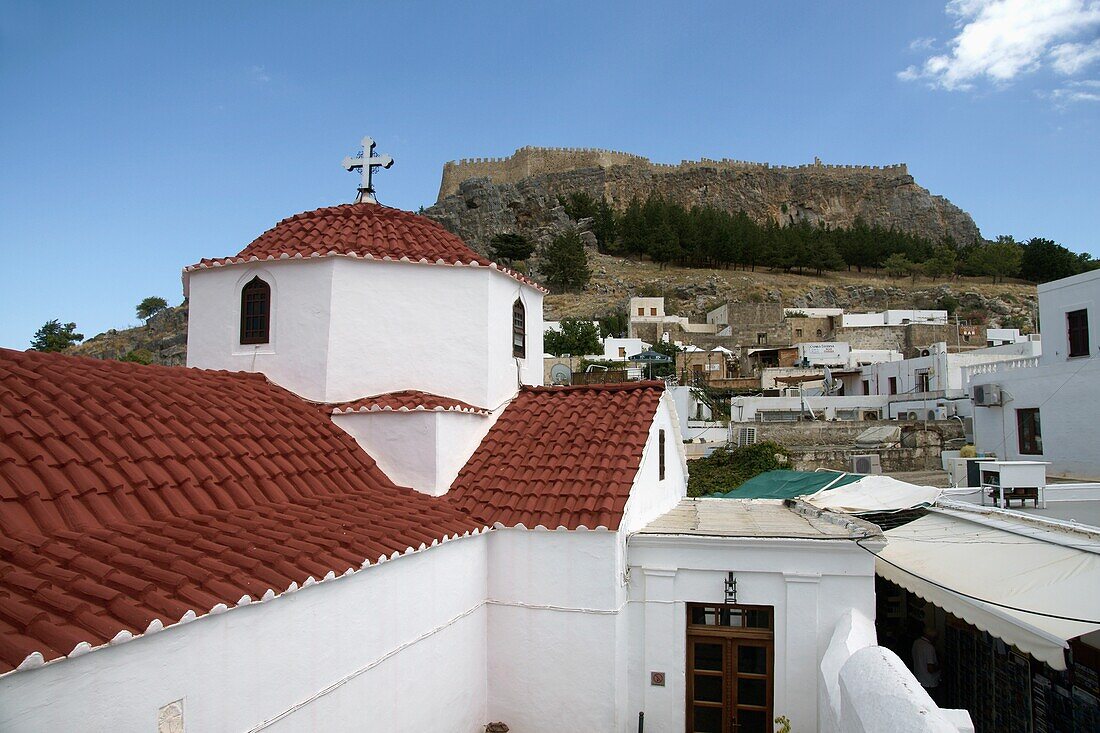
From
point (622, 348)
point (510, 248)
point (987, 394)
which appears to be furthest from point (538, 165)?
point (987, 394)

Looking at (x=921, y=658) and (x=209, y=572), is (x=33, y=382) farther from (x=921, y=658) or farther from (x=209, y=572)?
(x=921, y=658)

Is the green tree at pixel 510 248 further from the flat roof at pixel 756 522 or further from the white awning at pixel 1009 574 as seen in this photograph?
Result: the white awning at pixel 1009 574

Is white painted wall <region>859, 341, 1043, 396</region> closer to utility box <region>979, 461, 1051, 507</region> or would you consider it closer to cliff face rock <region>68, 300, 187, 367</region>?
utility box <region>979, 461, 1051, 507</region>

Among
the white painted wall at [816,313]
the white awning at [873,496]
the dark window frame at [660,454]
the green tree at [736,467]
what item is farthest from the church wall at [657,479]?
the white painted wall at [816,313]

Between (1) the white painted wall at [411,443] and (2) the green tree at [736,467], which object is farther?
(2) the green tree at [736,467]

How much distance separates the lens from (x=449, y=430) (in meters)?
8.91

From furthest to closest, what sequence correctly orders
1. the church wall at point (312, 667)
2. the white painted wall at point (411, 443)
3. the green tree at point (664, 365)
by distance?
the green tree at point (664, 365), the white painted wall at point (411, 443), the church wall at point (312, 667)

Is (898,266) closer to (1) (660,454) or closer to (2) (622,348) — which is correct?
(2) (622,348)

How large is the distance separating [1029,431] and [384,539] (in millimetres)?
20315

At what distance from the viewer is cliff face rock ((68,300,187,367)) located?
59.4m

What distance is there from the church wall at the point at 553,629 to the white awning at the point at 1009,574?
355 centimetres

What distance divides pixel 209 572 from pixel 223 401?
3.34 meters

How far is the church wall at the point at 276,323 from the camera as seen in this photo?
365 inches

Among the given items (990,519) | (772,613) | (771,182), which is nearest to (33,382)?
(772,613)
